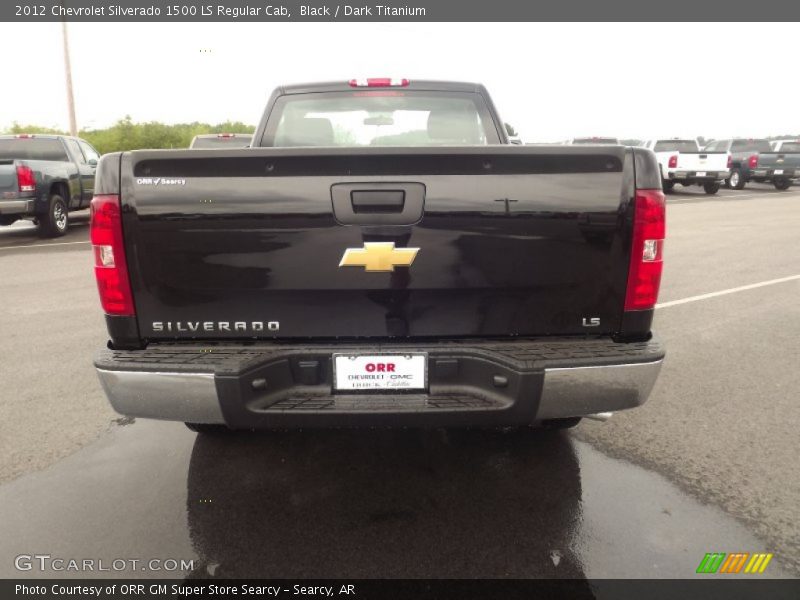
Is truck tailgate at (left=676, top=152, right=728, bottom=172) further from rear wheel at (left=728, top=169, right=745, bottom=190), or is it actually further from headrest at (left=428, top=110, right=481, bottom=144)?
headrest at (left=428, top=110, right=481, bottom=144)

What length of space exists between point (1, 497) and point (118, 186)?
1.63m

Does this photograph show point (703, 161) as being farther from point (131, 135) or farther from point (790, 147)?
point (131, 135)

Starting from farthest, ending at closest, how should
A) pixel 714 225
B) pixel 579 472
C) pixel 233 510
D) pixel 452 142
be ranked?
pixel 714 225, pixel 452 142, pixel 579 472, pixel 233 510

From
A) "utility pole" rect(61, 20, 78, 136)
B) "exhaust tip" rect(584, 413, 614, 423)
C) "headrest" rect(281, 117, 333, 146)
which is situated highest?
"utility pole" rect(61, 20, 78, 136)

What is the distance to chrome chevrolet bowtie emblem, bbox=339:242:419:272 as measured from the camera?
Answer: 2.43m

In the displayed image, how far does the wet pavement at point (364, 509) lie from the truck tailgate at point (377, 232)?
2.77ft

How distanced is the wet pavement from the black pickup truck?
962 cm

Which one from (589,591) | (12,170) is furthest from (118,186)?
(12,170)

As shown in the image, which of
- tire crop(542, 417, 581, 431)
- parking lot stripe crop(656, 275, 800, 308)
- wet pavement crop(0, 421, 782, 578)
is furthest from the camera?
parking lot stripe crop(656, 275, 800, 308)

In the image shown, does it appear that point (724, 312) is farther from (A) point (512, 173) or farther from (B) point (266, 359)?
(B) point (266, 359)

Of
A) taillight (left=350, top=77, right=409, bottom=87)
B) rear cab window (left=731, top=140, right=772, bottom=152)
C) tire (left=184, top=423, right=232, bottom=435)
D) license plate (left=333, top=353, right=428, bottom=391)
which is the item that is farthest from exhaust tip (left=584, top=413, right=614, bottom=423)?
rear cab window (left=731, top=140, right=772, bottom=152)

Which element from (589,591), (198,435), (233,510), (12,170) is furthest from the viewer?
(12,170)

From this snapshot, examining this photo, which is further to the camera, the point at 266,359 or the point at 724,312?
the point at 724,312

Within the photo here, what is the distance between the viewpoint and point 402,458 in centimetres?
318
